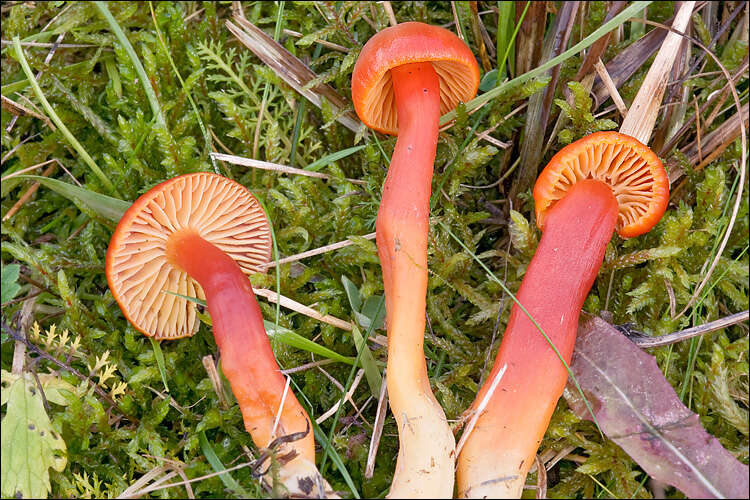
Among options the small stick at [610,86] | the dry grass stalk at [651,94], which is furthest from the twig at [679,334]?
the small stick at [610,86]

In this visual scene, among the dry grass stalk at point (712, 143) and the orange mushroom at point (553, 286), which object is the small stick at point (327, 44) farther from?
the dry grass stalk at point (712, 143)

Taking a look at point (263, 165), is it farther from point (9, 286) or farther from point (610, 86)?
point (610, 86)

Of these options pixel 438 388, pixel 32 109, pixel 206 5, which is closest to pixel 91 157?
pixel 32 109

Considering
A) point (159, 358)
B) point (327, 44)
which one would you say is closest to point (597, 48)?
point (327, 44)

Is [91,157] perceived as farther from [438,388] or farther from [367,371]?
[438,388]

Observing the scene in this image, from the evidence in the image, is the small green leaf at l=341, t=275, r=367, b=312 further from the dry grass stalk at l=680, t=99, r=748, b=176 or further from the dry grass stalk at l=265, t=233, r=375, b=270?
the dry grass stalk at l=680, t=99, r=748, b=176
